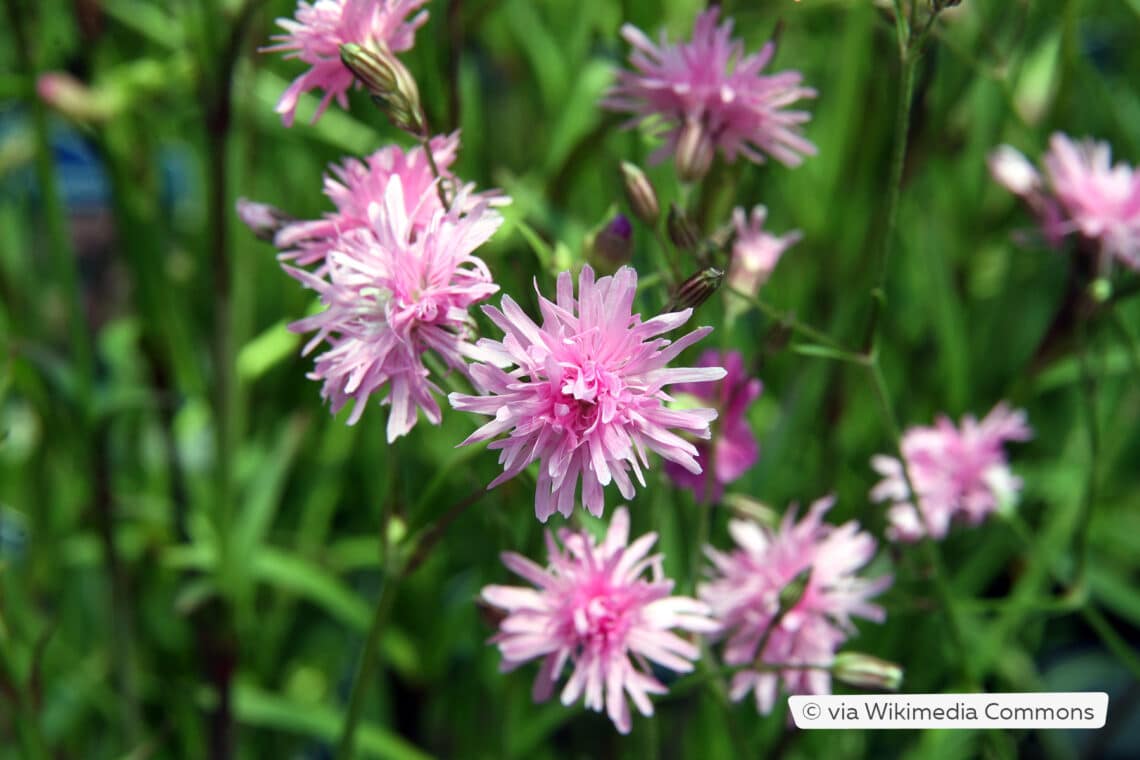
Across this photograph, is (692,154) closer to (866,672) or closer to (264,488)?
(866,672)

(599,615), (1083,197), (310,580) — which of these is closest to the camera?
(599,615)

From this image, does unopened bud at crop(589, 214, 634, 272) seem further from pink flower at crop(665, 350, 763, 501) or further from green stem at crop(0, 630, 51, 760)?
green stem at crop(0, 630, 51, 760)

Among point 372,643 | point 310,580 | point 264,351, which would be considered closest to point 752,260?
point 372,643

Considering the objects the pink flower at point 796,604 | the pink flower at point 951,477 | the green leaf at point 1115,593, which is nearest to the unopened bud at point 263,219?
the pink flower at point 796,604

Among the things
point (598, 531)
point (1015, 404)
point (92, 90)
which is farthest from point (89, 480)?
point (1015, 404)

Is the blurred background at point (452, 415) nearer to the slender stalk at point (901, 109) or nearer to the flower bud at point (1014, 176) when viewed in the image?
the flower bud at point (1014, 176)

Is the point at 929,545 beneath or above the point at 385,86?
beneath

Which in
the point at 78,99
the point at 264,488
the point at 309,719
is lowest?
the point at 309,719
